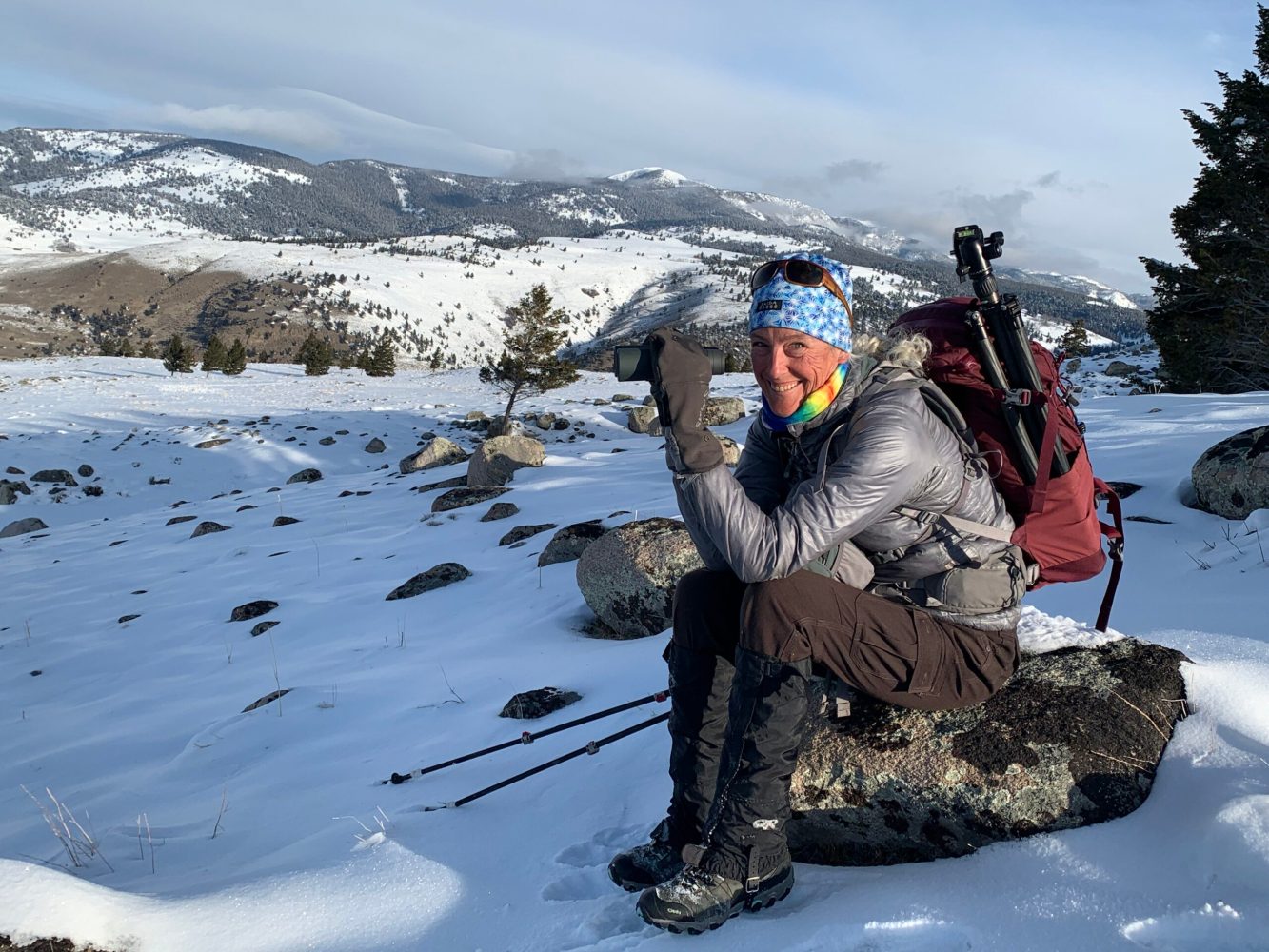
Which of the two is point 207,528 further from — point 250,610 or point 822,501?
point 822,501

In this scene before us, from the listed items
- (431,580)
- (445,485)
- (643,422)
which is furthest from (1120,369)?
(431,580)

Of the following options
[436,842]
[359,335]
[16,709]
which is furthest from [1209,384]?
[359,335]

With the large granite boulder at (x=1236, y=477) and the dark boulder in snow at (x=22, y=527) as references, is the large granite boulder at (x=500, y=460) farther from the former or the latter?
the large granite boulder at (x=1236, y=477)

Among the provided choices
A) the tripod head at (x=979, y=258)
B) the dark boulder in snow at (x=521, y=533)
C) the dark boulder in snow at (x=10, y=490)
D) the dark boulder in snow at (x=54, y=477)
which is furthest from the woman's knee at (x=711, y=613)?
the dark boulder in snow at (x=54, y=477)

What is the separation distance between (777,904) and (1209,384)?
78.8 feet

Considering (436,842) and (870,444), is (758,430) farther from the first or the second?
(436,842)

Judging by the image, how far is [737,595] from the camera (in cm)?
265

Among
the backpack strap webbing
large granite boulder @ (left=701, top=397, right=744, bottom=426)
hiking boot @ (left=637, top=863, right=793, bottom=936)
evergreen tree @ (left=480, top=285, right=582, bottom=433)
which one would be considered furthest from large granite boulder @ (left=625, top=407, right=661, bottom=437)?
hiking boot @ (left=637, top=863, right=793, bottom=936)

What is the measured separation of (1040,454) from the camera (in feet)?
8.64

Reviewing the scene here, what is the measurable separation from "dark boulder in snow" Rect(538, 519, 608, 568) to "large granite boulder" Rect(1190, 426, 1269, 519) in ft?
18.9

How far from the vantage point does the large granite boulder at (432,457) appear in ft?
68.7

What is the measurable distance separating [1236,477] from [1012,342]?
5067mm

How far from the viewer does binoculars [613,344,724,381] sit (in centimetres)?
243

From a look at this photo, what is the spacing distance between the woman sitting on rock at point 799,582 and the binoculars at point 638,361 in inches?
2.1
